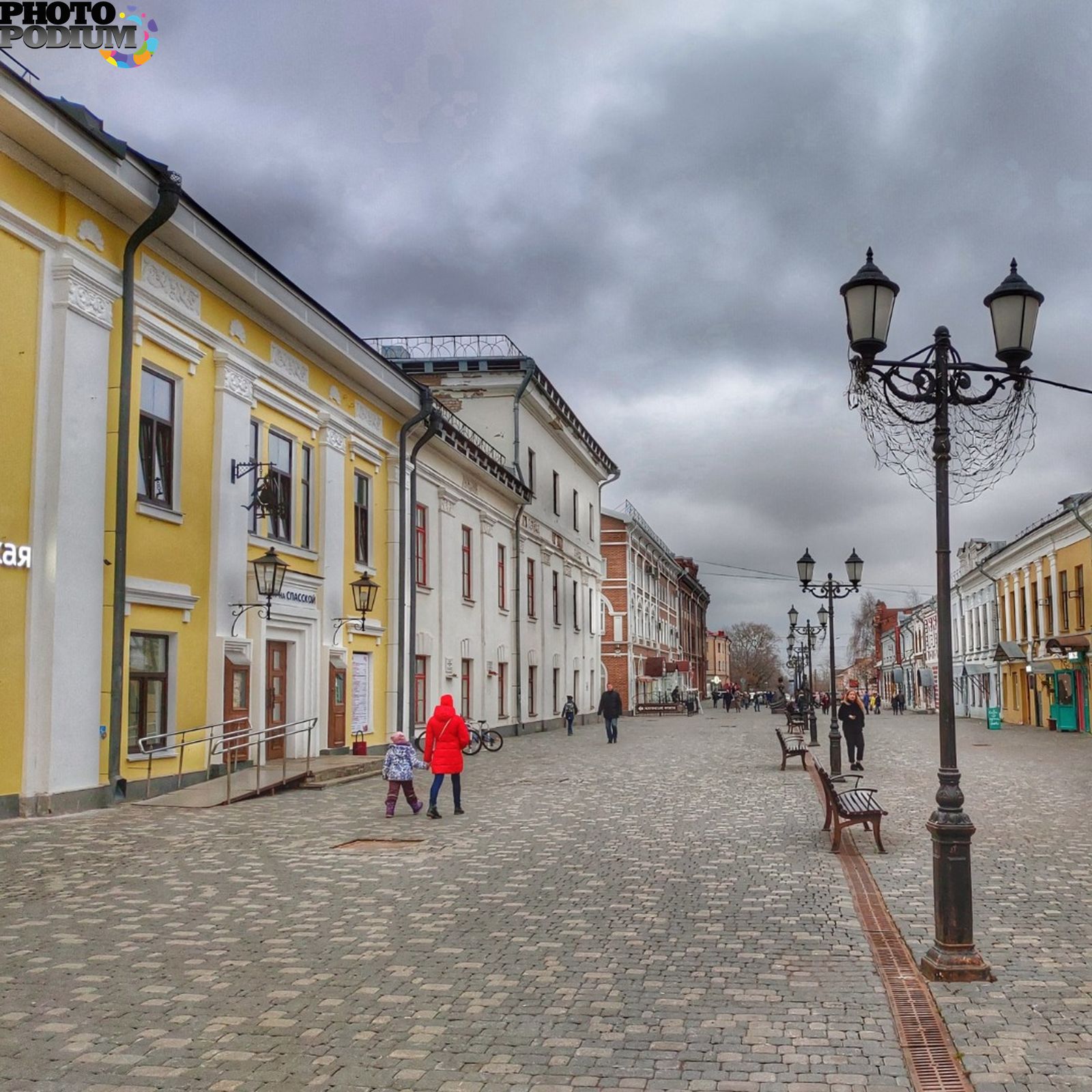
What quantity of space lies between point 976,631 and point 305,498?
156 feet

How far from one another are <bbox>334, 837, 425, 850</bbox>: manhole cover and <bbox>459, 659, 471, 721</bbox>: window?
1785 cm

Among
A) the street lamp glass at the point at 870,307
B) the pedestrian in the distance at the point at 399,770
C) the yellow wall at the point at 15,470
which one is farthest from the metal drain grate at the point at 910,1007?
the yellow wall at the point at 15,470

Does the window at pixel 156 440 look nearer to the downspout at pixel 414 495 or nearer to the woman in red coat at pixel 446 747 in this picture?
the woman in red coat at pixel 446 747

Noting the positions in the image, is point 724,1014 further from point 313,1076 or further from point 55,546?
point 55,546

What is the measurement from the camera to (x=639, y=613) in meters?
63.7

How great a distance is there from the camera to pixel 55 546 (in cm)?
1327

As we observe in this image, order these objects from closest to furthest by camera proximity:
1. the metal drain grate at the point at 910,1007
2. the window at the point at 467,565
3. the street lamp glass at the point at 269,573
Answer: the metal drain grate at the point at 910,1007 → the street lamp glass at the point at 269,573 → the window at the point at 467,565

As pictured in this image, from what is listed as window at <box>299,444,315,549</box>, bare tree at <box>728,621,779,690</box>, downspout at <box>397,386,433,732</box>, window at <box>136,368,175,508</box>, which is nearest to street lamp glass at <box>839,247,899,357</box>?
window at <box>136,368,175,508</box>

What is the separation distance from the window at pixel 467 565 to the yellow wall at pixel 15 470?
18.1 m

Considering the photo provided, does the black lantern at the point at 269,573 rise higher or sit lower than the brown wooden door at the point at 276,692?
higher

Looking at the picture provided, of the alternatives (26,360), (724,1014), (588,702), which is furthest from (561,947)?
→ (588,702)

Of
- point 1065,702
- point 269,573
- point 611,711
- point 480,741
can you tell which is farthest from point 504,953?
point 1065,702

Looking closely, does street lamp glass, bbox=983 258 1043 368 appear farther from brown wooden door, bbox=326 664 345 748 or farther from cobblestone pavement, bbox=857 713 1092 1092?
brown wooden door, bbox=326 664 345 748

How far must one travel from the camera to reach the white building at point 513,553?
1144 inches
